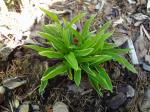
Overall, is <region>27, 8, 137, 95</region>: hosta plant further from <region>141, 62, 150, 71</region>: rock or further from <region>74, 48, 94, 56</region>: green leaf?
<region>141, 62, 150, 71</region>: rock

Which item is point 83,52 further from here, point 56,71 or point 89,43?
point 56,71

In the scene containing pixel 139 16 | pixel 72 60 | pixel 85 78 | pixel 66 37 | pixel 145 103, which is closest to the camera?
pixel 72 60

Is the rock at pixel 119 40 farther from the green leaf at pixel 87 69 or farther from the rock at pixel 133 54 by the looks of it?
the green leaf at pixel 87 69

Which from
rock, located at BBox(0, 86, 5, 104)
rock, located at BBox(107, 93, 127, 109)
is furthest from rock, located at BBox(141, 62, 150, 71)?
rock, located at BBox(0, 86, 5, 104)

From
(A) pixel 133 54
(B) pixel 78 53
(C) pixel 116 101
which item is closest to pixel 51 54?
(B) pixel 78 53

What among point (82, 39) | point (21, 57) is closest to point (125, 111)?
point (82, 39)

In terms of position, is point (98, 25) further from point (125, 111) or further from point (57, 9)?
point (125, 111)

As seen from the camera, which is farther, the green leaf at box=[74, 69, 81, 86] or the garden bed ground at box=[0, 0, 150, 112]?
the garden bed ground at box=[0, 0, 150, 112]
